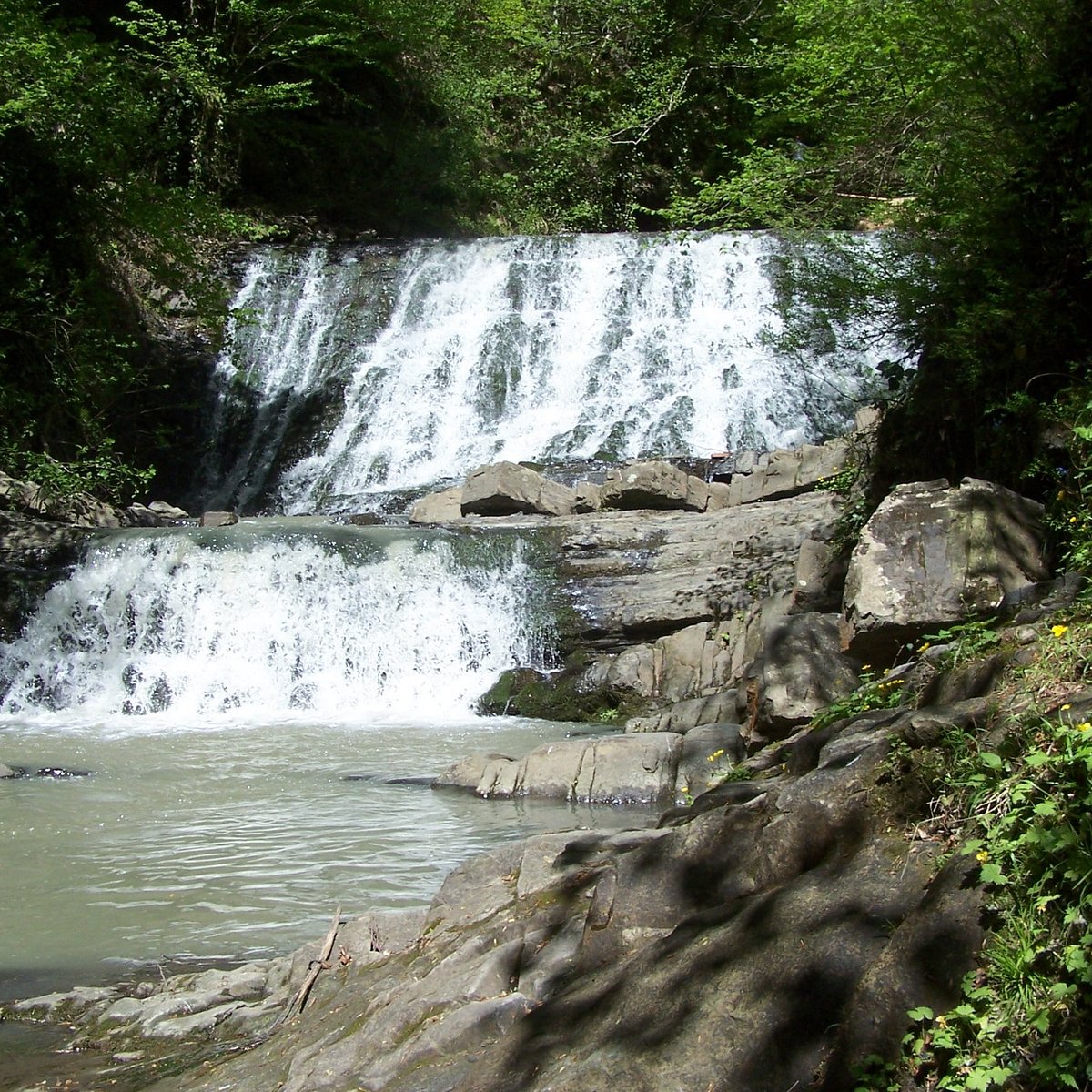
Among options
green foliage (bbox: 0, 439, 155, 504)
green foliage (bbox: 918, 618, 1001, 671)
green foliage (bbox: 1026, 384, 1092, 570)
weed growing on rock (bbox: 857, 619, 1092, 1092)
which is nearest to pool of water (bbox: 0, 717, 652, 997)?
green foliage (bbox: 918, 618, 1001, 671)

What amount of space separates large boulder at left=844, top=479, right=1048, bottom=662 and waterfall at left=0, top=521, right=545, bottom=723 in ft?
17.2

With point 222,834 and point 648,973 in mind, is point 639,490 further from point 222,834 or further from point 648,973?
point 648,973

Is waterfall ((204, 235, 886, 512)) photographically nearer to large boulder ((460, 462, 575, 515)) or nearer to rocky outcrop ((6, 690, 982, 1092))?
large boulder ((460, 462, 575, 515))

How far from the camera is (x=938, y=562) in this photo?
20.4 ft

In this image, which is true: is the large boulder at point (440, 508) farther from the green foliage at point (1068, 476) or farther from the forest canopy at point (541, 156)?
the green foliage at point (1068, 476)

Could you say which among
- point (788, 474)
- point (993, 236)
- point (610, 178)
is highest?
point (610, 178)

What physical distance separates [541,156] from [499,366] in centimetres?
873

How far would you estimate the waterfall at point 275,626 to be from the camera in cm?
1106

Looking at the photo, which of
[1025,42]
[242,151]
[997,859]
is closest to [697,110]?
[242,151]

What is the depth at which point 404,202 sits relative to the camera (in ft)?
75.4

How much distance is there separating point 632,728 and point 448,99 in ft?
62.8

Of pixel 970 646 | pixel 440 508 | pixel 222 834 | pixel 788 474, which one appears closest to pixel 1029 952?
pixel 970 646

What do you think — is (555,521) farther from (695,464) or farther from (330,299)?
(330,299)

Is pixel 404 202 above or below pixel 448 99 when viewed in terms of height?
below
